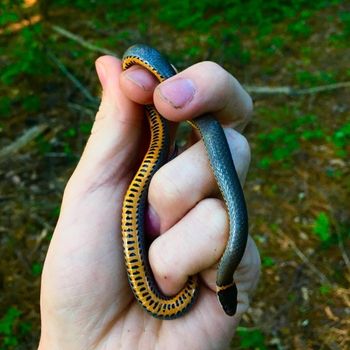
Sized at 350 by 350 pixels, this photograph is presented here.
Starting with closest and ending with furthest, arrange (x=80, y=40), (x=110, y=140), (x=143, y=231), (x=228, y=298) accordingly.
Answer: (x=228, y=298) < (x=143, y=231) < (x=110, y=140) < (x=80, y=40)

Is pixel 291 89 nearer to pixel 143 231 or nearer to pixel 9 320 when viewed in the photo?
pixel 9 320

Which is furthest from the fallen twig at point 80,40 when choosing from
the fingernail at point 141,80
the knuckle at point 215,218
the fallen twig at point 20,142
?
the knuckle at point 215,218

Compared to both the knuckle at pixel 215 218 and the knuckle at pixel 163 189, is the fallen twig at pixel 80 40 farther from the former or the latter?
the knuckle at pixel 215 218

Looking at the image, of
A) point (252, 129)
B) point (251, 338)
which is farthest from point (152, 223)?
point (252, 129)

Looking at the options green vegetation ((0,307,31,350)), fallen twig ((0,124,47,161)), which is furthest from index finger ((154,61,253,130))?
fallen twig ((0,124,47,161))

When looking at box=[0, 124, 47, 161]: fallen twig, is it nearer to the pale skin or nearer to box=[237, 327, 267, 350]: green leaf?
box=[237, 327, 267, 350]: green leaf
